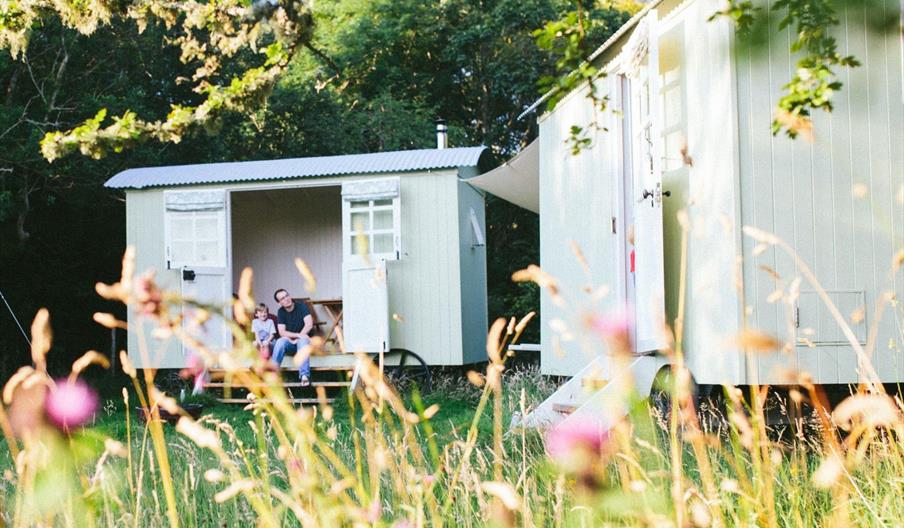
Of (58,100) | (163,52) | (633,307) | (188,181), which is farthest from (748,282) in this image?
(163,52)

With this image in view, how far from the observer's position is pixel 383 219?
10.0m

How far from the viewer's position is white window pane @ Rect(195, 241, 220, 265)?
33.7ft

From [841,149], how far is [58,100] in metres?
10.4

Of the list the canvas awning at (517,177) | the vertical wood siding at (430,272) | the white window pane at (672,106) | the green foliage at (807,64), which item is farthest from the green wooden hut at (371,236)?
the green foliage at (807,64)

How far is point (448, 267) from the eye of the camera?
389 inches

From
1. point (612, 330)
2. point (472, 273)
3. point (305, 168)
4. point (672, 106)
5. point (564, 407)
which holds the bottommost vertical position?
point (564, 407)

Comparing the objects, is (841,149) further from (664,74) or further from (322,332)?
(322,332)

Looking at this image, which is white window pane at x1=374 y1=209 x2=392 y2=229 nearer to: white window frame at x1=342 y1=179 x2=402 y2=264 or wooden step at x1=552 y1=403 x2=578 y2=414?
white window frame at x1=342 y1=179 x2=402 y2=264

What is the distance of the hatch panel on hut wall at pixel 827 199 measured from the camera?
196 inches

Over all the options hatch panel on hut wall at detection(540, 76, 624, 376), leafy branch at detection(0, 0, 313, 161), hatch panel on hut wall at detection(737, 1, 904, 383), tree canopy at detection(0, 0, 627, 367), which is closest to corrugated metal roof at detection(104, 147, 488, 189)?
tree canopy at detection(0, 0, 627, 367)

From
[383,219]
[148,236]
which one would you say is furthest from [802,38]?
[148,236]

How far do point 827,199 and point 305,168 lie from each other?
623 cm

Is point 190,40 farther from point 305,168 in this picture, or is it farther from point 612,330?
point 305,168

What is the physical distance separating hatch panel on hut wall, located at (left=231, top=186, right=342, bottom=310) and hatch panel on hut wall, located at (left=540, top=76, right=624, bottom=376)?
4.67 metres
